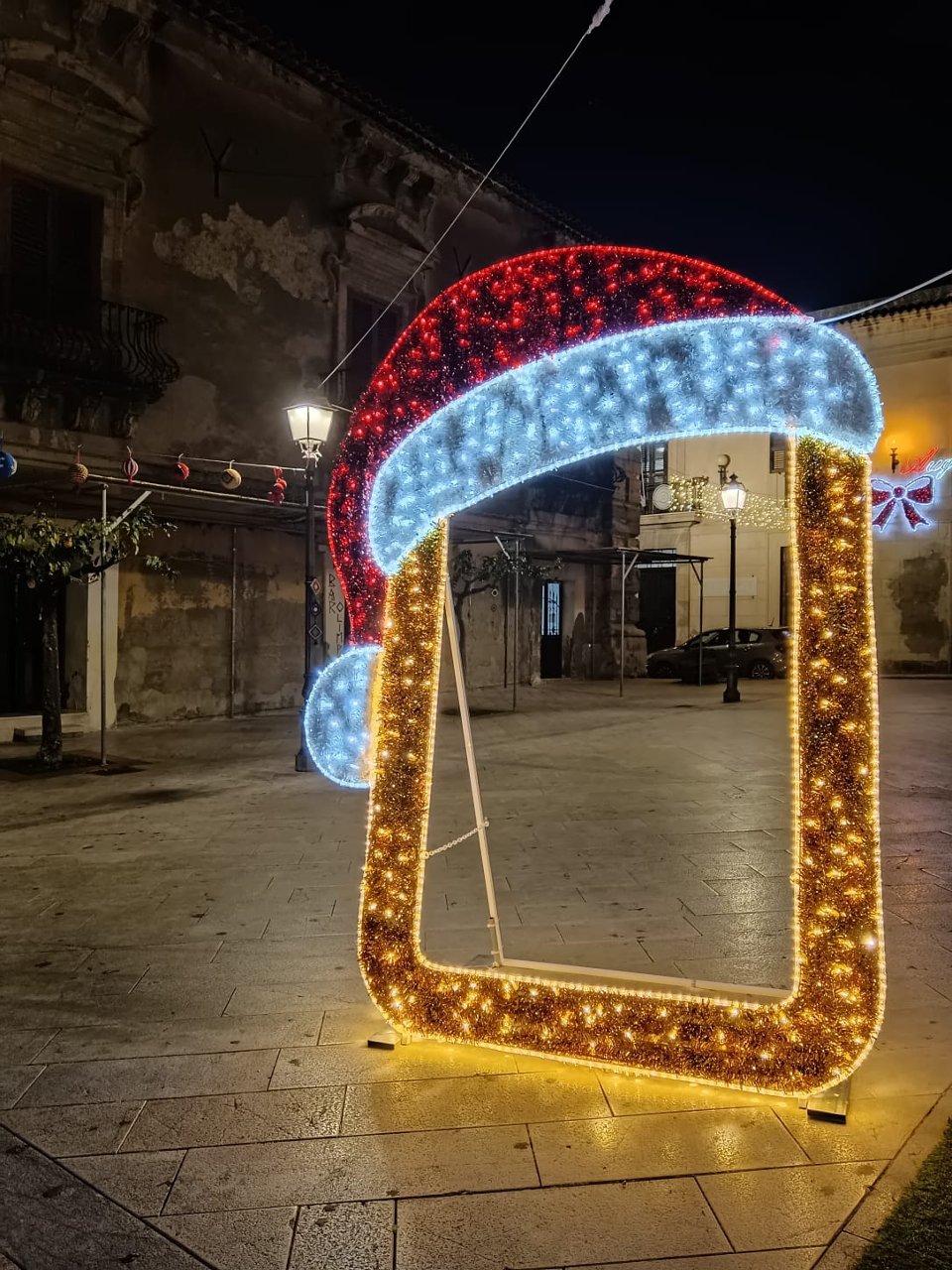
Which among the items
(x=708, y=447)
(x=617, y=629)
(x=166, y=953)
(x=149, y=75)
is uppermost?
(x=149, y=75)

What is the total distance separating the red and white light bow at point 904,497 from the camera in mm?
25203

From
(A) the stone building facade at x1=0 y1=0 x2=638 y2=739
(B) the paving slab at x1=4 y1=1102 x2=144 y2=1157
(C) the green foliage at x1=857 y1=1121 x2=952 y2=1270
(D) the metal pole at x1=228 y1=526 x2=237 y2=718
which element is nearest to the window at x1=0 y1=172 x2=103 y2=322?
(A) the stone building facade at x1=0 y1=0 x2=638 y2=739

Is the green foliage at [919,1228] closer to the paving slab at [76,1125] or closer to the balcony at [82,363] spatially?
the paving slab at [76,1125]

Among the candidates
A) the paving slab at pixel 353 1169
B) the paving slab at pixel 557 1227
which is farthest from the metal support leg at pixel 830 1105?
the paving slab at pixel 353 1169

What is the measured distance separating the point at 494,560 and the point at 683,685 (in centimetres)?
822

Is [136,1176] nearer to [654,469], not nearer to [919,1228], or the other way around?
[919,1228]

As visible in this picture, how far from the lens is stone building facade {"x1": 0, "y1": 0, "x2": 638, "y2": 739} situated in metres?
12.1

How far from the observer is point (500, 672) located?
799 inches

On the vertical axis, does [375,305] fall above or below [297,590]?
above

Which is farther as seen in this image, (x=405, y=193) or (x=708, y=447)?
(x=708, y=447)

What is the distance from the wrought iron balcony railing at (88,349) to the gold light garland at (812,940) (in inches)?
424

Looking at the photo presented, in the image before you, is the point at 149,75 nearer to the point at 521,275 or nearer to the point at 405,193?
the point at 405,193

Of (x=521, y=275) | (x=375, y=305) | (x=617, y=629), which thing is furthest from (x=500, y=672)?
(x=521, y=275)

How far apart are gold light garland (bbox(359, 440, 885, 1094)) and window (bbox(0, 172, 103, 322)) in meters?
11.6
